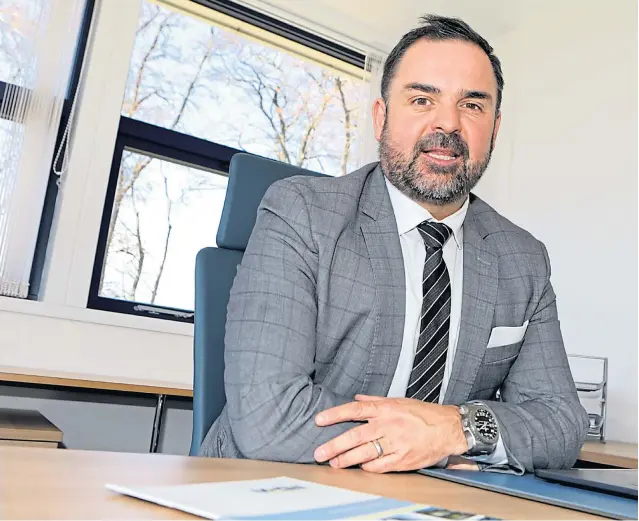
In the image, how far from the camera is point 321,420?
0.94 meters

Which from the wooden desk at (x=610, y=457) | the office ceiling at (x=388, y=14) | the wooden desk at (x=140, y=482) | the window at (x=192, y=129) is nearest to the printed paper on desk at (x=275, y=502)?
the wooden desk at (x=140, y=482)

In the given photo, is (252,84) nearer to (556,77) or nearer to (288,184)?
(556,77)

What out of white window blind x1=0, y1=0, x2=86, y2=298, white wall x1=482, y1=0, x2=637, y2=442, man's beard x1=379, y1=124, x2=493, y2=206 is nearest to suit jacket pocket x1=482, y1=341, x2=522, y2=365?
man's beard x1=379, y1=124, x2=493, y2=206

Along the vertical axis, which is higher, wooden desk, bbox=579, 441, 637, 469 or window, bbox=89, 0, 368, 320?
window, bbox=89, 0, 368, 320

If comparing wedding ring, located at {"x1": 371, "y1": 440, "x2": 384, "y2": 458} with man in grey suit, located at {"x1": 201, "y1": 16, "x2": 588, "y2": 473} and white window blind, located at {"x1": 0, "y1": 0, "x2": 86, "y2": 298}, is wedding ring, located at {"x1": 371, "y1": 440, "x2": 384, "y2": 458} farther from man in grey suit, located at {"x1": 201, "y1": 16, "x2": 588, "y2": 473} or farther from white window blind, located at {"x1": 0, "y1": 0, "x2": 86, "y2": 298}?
white window blind, located at {"x1": 0, "y1": 0, "x2": 86, "y2": 298}

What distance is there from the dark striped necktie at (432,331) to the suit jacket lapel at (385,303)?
0.19ft

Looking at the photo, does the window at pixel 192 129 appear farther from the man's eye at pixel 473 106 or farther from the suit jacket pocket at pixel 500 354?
the suit jacket pocket at pixel 500 354

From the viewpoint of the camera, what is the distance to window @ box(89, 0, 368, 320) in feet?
9.81

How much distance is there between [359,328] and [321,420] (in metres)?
0.24

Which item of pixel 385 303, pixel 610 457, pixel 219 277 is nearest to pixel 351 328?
pixel 385 303

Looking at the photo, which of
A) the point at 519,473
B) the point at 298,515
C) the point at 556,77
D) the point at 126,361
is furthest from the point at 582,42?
the point at 298,515

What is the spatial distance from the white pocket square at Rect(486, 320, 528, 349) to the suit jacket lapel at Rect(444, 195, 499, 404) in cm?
1

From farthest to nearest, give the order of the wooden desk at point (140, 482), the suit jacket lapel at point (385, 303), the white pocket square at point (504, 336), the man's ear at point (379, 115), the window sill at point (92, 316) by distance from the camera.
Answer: the window sill at point (92, 316) → the man's ear at point (379, 115) → the white pocket square at point (504, 336) → the suit jacket lapel at point (385, 303) → the wooden desk at point (140, 482)

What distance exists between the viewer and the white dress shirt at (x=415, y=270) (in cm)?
120
